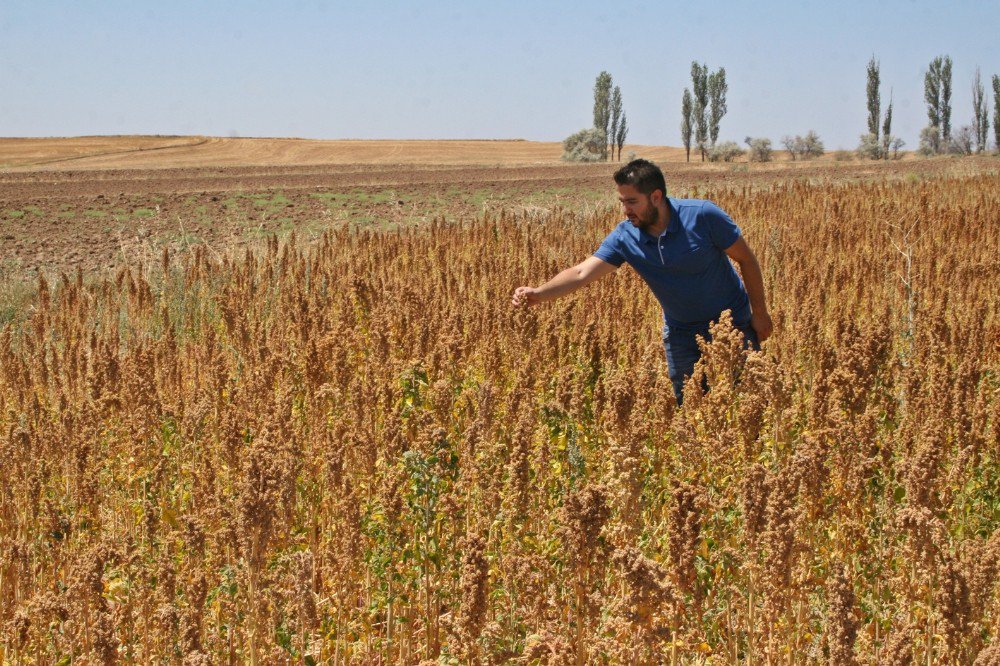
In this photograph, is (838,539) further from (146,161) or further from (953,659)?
(146,161)

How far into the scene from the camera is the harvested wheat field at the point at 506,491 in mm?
2408

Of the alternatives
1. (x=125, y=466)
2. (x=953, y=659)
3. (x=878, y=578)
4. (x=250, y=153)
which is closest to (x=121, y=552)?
(x=125, y=466)

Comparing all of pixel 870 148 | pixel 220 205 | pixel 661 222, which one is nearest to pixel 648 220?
pixel 661 222

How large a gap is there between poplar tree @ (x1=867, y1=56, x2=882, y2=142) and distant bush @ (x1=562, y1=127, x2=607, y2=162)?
19905 mm

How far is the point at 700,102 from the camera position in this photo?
72.9 metres

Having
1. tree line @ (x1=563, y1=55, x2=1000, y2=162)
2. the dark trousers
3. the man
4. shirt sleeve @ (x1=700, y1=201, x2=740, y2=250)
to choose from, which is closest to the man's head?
the man

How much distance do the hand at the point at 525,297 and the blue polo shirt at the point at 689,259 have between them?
21.1 inches

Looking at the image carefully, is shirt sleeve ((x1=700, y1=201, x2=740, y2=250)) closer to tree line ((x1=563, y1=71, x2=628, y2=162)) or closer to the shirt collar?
the shirt collar

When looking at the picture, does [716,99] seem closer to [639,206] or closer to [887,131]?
[887,131]

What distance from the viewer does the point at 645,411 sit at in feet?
12.4

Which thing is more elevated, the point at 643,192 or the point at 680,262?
the point at 643,192

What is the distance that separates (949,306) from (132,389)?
5.76 metres

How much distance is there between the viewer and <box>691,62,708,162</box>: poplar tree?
7256 cm

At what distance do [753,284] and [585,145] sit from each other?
7142 cm
